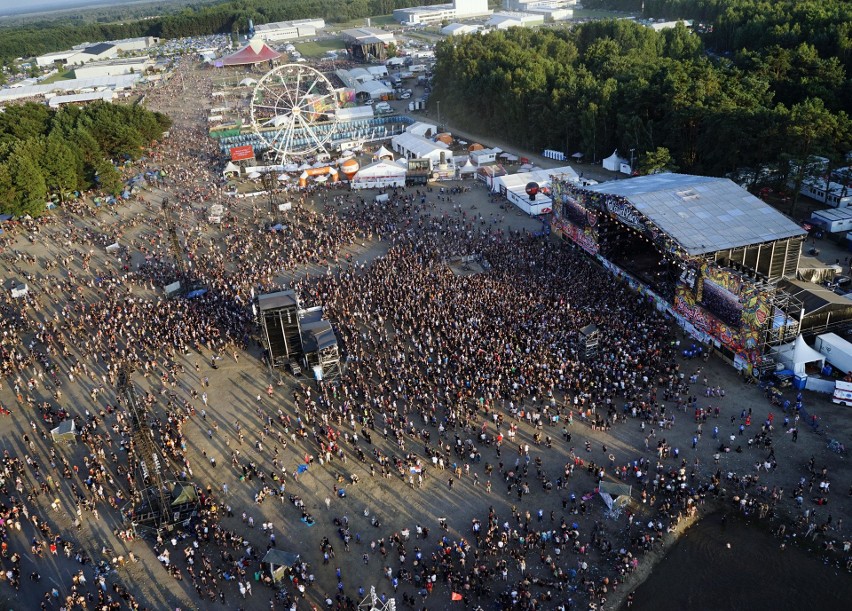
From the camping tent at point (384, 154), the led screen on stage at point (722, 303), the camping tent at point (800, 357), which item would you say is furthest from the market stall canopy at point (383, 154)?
the camping tent at point (800, 357)

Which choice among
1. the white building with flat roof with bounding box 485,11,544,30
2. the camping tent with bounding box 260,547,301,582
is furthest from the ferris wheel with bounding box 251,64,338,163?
the white building with flat roof with bounding box 485,11,544,30

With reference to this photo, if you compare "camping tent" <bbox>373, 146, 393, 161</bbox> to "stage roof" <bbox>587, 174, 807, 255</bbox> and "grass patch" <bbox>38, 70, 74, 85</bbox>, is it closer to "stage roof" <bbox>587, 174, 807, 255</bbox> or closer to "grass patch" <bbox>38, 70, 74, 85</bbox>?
"stage roof" <bbox>587, 174, 807, 255</bbox>

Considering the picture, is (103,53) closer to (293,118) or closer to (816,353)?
(293,118)

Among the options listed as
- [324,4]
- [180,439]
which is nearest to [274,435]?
[180,439]

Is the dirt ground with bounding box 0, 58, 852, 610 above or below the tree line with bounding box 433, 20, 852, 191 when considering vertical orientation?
below

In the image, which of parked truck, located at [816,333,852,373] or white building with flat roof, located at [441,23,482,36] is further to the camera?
white building with flat roof, located at [441,23,482,36]

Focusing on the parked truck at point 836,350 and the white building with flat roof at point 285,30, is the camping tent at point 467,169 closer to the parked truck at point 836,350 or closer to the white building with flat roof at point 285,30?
the parked truck at point 836,350

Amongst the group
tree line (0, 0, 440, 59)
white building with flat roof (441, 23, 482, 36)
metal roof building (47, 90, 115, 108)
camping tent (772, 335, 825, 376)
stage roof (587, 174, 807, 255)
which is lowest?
camping tent (772, 335, 825, 376)

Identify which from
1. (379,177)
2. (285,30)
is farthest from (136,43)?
(379,177)
